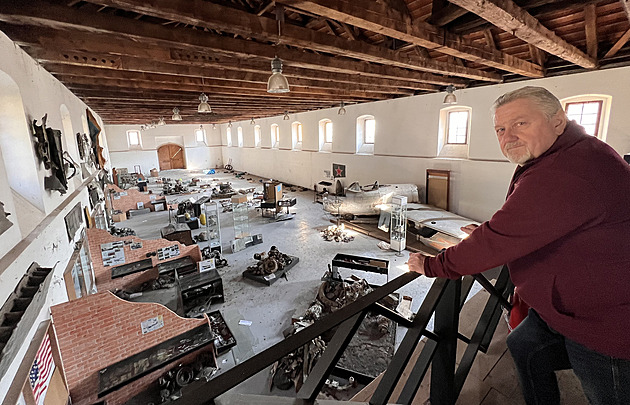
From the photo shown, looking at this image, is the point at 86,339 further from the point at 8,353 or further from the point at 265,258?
the point at 265,258

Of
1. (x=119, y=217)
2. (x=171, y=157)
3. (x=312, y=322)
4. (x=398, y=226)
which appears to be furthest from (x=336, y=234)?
(x=171, y=157)

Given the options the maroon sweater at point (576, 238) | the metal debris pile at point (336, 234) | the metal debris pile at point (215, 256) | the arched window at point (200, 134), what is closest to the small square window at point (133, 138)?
the arched window at point (200, 134)

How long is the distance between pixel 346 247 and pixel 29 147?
556 centimetres

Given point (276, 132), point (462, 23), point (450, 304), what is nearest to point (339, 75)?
point (462, 23)

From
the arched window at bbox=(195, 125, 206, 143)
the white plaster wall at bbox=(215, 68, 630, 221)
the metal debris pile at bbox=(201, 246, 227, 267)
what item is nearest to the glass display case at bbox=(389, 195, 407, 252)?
the white plaster wall at bbox=(215, 68, 630, 221)

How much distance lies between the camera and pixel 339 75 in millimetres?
5586

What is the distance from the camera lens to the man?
34.2 inches

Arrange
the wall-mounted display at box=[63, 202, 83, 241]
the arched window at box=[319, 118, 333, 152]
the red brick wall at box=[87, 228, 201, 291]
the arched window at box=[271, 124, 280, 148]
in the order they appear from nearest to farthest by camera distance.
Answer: the wall-mounted display at box=[63, 202, 83, 241] < the red brick wall at box=[87, 228, 201, 291] < the arched window at box=[319, 118, 333, 152] < the arched window at box=[271, 124, 280, 148]

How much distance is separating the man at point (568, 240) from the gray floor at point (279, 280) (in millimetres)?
3035

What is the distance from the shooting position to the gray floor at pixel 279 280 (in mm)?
3955

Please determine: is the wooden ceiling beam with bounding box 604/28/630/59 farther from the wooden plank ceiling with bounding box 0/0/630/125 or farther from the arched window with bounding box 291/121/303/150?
the arched window with bounding box 291/121/303/150

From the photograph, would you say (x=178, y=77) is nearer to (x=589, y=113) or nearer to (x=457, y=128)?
(x=457, y=128)

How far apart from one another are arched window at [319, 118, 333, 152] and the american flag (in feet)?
34.5

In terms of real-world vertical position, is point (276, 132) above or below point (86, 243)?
above
